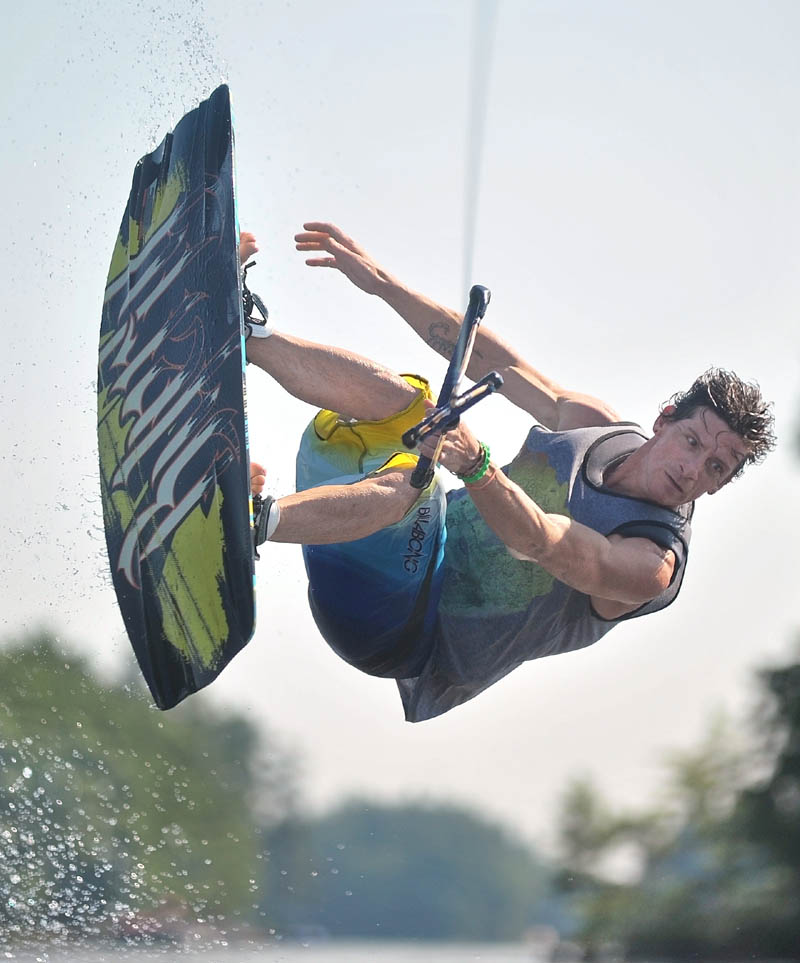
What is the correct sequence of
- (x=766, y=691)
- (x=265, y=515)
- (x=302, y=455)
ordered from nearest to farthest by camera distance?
(x=265, y=515)
(x=302, y=455)
(x=766, y=691)

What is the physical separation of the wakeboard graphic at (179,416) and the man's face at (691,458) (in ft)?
3.86

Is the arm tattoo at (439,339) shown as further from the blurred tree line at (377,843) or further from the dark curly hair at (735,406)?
the blurred tree line at (377,843)

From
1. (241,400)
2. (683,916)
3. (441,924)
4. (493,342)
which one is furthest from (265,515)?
(441,924)

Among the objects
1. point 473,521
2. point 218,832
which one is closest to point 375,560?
point 473,521

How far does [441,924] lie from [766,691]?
600cm

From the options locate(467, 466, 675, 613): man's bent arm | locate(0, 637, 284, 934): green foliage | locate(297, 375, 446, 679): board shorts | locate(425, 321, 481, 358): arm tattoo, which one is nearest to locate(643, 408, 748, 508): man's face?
locate(467, 466, 675, 613): man's bent arm

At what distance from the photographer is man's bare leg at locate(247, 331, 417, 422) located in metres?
4.09

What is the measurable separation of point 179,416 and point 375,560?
71 centimetres

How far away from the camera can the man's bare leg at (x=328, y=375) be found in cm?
409

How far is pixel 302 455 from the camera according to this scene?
14.1 ft

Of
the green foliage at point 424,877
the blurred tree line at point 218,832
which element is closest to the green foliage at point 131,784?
the blurred tree line at point 218,832

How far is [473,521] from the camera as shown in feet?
14.0

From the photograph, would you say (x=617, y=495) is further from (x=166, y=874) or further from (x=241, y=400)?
(x=166, y=874)

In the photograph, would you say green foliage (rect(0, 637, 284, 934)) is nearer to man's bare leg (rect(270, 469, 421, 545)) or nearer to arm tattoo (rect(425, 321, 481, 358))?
arm tattoo (rect(425, 321, 481, 358))
